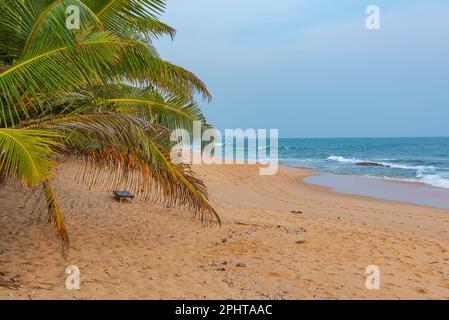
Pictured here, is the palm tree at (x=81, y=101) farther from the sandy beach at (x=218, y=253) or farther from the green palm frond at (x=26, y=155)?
the sandy beach at (x=218, y=253)

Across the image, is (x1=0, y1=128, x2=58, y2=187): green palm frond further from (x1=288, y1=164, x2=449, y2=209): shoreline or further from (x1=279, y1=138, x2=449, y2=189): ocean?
(x1=279, y1=138, x2=449, y2=189): ocean

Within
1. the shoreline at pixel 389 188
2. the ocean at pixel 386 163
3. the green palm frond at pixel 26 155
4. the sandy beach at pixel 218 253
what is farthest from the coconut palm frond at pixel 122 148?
the ocean at pixel 386 163

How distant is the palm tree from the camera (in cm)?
422

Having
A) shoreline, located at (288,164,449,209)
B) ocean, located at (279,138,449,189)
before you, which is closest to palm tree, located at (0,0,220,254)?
shoreline, located at (288,164,449,209)

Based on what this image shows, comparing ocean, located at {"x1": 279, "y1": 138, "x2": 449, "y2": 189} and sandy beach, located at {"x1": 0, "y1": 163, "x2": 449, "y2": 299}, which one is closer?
sandy beach, located at {"x1": 0, "y1": 163, "x2": 449, "y2": 299}

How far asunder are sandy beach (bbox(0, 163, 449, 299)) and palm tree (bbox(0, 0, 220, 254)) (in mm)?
813

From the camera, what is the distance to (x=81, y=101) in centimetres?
512

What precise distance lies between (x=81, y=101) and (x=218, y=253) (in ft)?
9.58

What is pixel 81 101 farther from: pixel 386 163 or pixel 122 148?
pixel 386 163

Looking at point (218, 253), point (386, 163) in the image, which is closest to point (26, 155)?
point (218, 253)

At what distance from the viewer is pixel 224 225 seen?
8328 mm

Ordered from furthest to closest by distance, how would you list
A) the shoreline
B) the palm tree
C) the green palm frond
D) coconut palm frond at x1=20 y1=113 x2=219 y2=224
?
the shoreline → coconut palm frond at x1=20 y1=113 x2=219 y2=224 → the palm tree → the green palm frond
